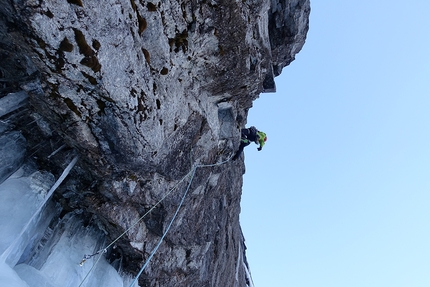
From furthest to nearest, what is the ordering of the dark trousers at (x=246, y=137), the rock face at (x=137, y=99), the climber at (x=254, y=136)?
the climber at (x=254, y=136), the dark trousers at (x=246, y=137), the rock face at (x=137, y=99)

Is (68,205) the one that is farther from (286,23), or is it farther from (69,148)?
(286,23)

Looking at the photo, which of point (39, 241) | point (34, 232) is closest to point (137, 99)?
point (34, 232)

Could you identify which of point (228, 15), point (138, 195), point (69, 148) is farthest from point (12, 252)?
point (228, 15)

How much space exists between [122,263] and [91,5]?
655 centimetres

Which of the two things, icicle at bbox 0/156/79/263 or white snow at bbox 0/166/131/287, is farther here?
white snow at bbox 0/166/131/287

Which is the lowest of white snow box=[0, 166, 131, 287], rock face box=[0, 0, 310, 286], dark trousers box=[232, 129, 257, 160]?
white snow box=[0, 166, 131, 287]

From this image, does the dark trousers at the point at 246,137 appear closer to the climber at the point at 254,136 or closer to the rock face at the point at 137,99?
the climber at the point at 254,136

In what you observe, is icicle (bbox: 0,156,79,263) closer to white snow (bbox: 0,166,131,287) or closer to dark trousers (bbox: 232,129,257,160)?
white snow (bbox: 0,166,131,287)

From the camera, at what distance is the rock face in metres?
4.48

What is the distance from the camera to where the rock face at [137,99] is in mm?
4480

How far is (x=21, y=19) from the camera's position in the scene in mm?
3896

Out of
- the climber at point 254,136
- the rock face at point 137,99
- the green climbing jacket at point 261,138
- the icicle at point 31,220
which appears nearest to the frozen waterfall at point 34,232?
the icicle at point 31,220

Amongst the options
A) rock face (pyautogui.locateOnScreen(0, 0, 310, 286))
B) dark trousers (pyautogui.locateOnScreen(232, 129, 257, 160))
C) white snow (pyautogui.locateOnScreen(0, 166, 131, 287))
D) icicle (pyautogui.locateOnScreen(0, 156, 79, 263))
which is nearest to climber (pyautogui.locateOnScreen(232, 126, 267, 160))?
dark trousers (pyautogui.locateOnScreen(232, 129, 257, 160))

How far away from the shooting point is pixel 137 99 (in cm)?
545
